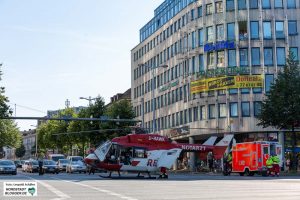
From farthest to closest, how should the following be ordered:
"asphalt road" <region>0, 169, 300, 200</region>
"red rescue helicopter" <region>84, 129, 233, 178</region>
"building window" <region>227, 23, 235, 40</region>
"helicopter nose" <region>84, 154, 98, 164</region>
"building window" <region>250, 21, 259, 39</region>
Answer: "building window" <region>227, 23, 235, 40</region> → "building window" <region>250, 21, 259, 39</region> → "helicopter nose" <region>84, 154, 98, 164</region> → "red rescue helicopter" <region>84, 129, 233, 178</region> → "asphalt road" <region>0, 169, 300, 200</region>

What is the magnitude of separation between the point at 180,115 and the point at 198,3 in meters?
14.3

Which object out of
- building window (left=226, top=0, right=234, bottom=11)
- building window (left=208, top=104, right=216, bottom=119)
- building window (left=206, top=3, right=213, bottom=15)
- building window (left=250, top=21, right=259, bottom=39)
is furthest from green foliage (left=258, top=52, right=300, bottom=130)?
building window (left=206, top=3, right=213, bottom=15)

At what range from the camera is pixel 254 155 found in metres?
40.7

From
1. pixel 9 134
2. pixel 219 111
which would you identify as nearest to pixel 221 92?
pixel 219 111

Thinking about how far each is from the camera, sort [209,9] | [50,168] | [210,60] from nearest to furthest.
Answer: [50,168] < [210,60] < [209,9]

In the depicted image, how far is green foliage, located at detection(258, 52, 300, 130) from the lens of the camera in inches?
1756

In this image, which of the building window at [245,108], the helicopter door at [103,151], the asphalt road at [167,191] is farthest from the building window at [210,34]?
the asphalt road at [167,191]

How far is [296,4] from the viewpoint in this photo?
2499 inches

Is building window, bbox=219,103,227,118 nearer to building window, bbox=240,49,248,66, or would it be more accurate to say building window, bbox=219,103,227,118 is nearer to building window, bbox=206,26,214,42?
building window, bbox=240,49,248,66

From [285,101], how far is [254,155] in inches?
256

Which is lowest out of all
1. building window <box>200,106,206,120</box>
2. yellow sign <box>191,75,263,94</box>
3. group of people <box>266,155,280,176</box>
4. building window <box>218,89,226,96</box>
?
group of people <box>266,155,280,176</box>

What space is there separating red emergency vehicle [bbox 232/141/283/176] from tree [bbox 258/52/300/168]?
4.04 meters

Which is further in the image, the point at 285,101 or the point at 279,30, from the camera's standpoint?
the point at 279,30

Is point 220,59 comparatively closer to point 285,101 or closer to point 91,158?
point 285,101
